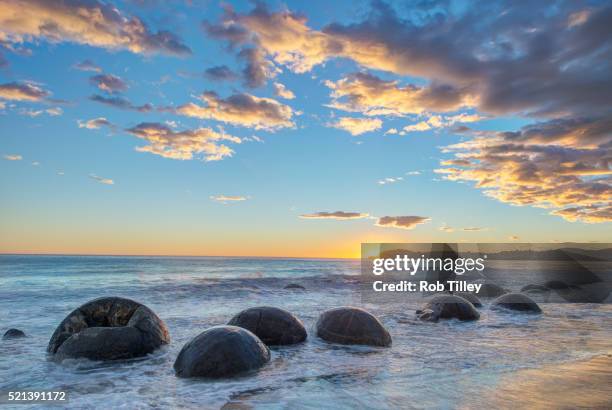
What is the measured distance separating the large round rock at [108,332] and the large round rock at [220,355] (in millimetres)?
1475

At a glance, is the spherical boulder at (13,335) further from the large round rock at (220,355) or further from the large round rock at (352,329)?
the large round rock at (352,329)

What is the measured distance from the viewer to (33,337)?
9.62 m

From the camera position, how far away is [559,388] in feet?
18.4

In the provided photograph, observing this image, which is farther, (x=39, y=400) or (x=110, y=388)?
(x=110, y=388)

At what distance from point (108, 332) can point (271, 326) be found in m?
3.21

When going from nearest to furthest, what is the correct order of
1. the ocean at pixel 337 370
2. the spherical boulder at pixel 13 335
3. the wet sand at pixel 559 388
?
the wet sand at pixel 559 388 < the ocean at pixel 337 370 < the spherical boulder at pixel 13 335

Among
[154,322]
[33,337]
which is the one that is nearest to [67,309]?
[33,337]

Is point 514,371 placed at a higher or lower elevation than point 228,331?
lower

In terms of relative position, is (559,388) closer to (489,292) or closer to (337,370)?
(337,370)

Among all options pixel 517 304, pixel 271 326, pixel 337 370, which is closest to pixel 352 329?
pixel 271 326

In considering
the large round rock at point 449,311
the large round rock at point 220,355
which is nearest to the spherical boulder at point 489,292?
the large round rock at point 449,311

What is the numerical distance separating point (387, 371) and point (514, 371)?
2139 millimetres

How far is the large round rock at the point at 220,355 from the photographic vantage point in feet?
19.7

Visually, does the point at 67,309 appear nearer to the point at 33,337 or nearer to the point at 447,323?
the point at 33,337
